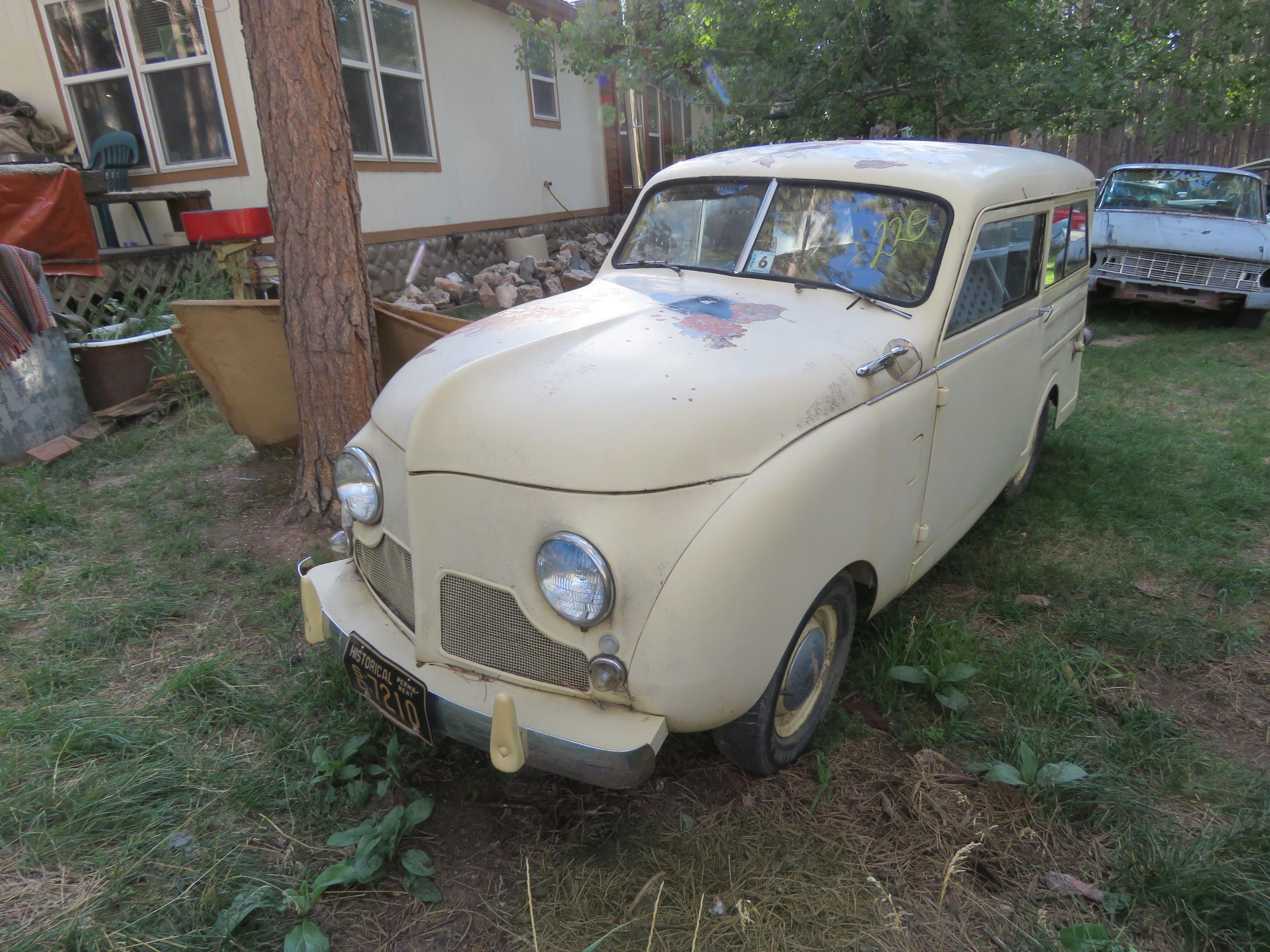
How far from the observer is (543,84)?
1163cm

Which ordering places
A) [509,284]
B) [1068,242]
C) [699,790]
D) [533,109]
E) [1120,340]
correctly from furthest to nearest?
1. [533,109]
2. [509,284]
3. [1120,340]
4. [1068,242]
5. [699,790]

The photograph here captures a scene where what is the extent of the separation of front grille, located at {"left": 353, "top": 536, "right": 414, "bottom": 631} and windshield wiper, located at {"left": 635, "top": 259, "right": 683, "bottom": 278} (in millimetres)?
1585

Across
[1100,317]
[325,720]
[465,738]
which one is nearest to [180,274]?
[325,720]

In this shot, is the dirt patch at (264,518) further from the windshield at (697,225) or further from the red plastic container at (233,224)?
the red plastic container at (233,224)

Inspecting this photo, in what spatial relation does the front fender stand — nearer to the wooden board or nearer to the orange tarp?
the wooden board

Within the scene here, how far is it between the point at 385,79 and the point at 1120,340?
827 cm

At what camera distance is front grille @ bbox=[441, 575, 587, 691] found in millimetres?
1906

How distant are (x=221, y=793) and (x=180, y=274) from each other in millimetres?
6714

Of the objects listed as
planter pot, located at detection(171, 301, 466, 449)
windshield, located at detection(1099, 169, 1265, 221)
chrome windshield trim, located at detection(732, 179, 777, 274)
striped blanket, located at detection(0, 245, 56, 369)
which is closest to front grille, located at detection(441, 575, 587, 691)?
chrome windshield trim, located at detection(732, 179, 777, 274)

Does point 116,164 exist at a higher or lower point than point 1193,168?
higher

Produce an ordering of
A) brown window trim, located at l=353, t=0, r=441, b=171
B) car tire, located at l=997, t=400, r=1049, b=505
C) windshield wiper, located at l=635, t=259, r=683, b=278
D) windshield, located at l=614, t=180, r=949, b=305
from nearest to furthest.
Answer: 1. windshield, located at l=614, t=180, r=949, b=305
2. windshield wiper, located at l=635, t=259, r=683, b=278
3. car tire, located at l=997, t=400, r=1049, b=505
4. brown window trim, located at l=353, t=0, r=441, b=171

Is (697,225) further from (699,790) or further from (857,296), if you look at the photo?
(699,790)

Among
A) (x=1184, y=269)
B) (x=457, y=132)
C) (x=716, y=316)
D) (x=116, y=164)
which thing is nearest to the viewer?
(x=716, y=316)

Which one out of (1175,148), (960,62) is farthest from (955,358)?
(1175,148)
